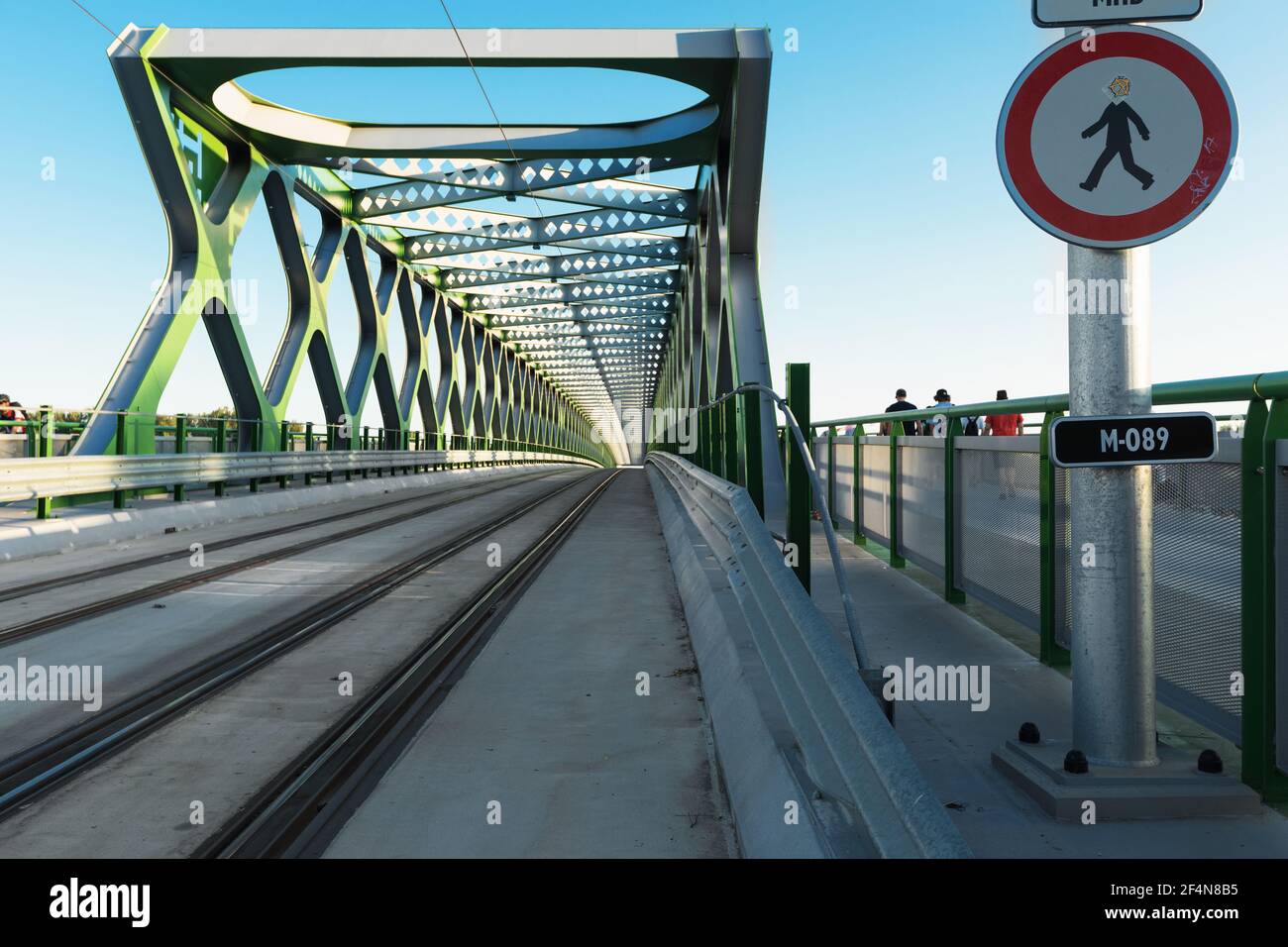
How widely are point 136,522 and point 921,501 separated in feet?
30.7

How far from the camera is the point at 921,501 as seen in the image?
7.97 m

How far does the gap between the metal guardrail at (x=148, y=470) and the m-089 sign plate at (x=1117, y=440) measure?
33.9 feet

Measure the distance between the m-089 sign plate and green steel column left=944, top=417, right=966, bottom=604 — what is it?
383 centimetres

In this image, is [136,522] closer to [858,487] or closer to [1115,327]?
[858,487]

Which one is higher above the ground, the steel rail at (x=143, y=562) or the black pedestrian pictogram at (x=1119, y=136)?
the black pedestrian pictogram at (x=1119, y=136)

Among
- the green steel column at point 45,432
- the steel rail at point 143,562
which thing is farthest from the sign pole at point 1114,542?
the green steel column at point 45,432

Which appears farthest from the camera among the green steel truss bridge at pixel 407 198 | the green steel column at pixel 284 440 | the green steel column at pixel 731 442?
the green steel column at pixel 284 440

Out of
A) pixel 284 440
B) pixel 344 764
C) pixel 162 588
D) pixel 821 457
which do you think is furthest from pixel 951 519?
pixel 284 440

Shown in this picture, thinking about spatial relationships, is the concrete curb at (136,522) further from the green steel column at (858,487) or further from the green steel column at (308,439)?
the green steel column at (858,487)

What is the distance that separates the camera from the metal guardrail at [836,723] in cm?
179

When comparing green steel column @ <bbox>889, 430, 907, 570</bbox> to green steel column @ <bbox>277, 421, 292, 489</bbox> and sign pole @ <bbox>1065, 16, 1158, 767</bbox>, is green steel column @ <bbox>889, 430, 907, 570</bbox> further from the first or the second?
green steel column @ <bbox>277, 421, 292, 489</bbox>

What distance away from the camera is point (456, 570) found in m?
8.59

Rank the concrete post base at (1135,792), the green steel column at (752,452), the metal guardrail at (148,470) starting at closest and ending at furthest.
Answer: the concrete post base at (1135,792) → the green steel column at (752,452) → the metal guardrail at (148,470)
